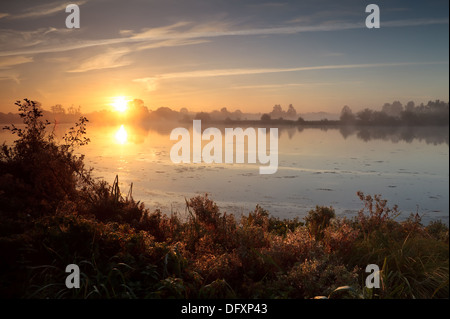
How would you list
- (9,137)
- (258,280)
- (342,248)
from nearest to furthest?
(258,280), (342,248), (9,137)

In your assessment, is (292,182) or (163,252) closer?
(163,252)

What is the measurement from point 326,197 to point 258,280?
8.53 metres

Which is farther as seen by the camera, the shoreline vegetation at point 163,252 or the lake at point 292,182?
the lake at point 292,182

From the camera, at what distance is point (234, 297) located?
4500 mm

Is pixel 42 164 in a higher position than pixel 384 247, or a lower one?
higher

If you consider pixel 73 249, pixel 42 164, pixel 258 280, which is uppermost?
pixel 42 164

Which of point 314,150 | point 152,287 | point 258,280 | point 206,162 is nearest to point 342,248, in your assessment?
point 258,280

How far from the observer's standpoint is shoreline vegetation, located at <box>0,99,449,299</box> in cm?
453

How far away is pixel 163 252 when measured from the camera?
5172 mm

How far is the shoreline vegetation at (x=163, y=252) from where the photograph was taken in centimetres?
453

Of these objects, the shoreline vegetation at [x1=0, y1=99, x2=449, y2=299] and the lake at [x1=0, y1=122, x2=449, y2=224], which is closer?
the shoreline vegetation at [x1=0, y1=99, x2=449, y2=299]
